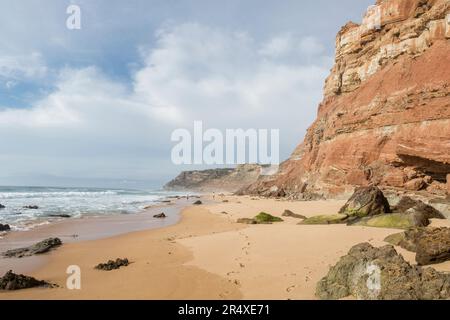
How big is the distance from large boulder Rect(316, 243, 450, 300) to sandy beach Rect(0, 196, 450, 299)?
530mm

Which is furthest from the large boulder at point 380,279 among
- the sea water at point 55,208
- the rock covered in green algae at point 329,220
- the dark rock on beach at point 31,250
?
the sea water at point 55,208

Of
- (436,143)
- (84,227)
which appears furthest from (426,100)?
(84,227)

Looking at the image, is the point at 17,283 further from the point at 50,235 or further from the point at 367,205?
the point at 367,205

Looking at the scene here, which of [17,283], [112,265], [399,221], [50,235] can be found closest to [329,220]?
[399,221]

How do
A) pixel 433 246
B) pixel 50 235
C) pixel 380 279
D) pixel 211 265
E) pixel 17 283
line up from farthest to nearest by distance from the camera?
pixel 50 235 → pixel 211 265 → pixel 17 283 → pixel 433 246 → pixel 380 279

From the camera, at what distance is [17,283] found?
23.6ft

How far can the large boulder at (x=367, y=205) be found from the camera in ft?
45.1

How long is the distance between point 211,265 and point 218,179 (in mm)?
132109

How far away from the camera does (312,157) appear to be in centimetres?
4331

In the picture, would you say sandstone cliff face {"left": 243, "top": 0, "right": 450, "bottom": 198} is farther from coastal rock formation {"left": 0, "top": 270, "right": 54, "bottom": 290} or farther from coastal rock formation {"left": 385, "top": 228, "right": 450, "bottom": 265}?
coastal rock formation {"left": 0, "top": 270, "right": 54, "bottom": 290}

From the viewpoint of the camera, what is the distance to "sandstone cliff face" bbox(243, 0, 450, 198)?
22203 mm

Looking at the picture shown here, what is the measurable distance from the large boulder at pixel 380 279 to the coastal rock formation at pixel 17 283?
6.34m

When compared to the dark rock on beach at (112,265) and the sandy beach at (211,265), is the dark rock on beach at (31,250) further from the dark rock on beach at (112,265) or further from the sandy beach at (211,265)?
the dark rock on beach at (112,265)
